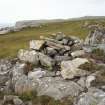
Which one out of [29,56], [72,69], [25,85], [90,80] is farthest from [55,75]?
[29,56]

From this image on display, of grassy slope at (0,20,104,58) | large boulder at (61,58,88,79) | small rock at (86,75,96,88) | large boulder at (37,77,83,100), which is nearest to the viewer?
large boulder at (37,77,83,100)

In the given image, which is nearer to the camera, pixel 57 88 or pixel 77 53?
pixel 57 88

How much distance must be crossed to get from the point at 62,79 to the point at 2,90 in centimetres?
520

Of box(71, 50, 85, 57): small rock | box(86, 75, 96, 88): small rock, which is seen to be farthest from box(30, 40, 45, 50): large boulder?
box(86, 75, 96, 88): small rock

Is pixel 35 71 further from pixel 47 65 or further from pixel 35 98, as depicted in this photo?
pixel 35 98

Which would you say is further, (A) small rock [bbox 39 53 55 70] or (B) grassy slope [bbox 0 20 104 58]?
(B) grassy slope [bbox 0 20 104 58]

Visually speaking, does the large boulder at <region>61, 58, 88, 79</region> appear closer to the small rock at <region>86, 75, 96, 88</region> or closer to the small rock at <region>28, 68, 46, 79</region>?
the small rock at <region>86, 75, 96, 88</region>

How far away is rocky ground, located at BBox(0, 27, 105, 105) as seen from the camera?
23.5 meters

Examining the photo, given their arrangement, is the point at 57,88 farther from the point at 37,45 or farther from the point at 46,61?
the point at 37,45

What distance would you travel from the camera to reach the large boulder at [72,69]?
25.5m

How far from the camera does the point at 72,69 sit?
25922 millimetres

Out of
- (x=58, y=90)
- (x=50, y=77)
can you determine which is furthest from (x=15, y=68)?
(x=58, y=90)

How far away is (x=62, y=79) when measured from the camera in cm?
2564

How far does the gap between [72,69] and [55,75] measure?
1.56 metres
